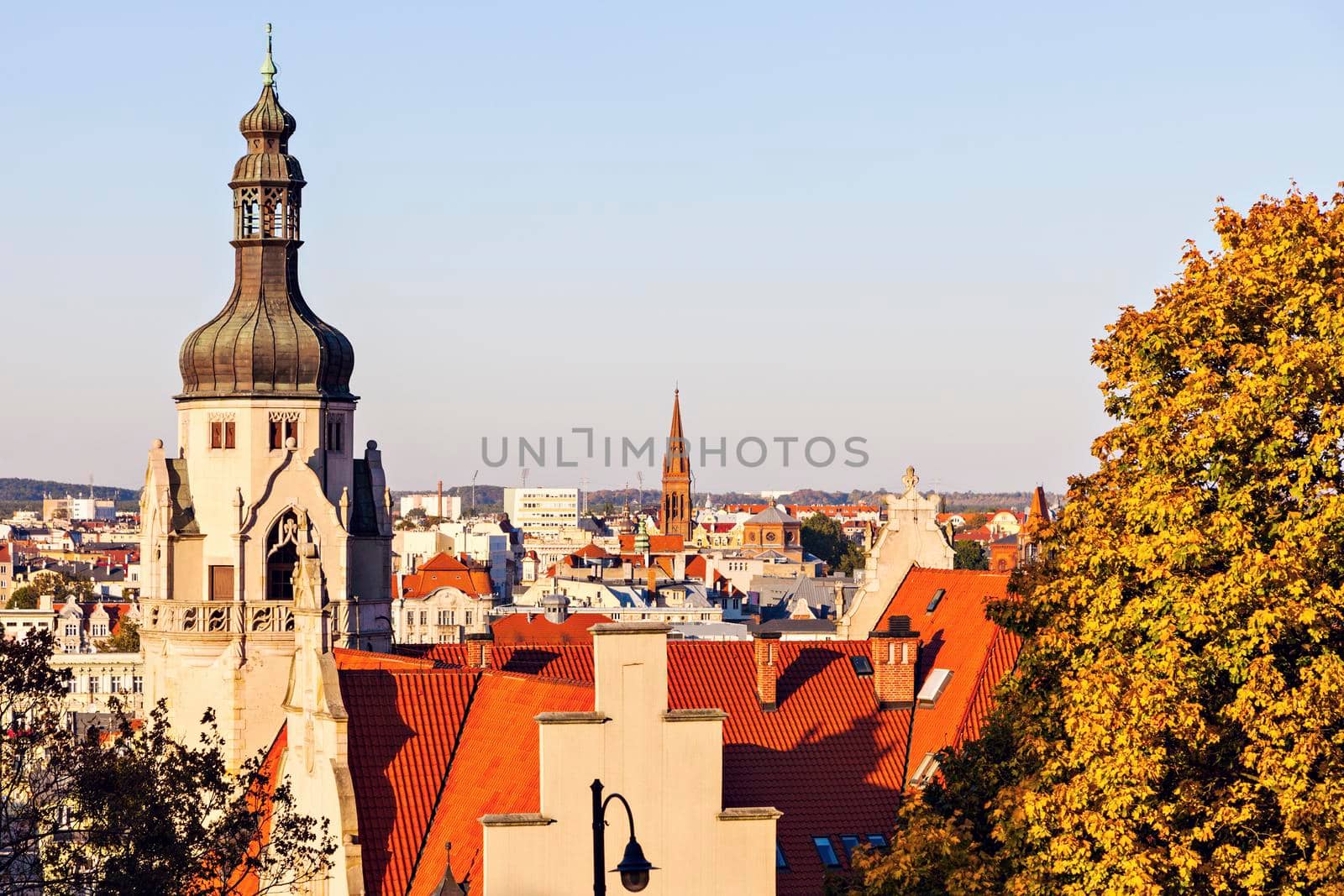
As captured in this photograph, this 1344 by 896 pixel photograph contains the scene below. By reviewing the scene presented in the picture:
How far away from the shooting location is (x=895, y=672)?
4272cm

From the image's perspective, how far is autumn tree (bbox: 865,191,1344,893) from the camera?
2500 cm

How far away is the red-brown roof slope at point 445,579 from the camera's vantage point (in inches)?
6779

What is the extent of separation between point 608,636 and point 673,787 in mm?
2216

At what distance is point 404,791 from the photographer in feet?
116

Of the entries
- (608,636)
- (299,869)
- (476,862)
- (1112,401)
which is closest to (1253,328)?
(1112,401)

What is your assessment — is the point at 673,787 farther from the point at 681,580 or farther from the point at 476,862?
the point at 681,580

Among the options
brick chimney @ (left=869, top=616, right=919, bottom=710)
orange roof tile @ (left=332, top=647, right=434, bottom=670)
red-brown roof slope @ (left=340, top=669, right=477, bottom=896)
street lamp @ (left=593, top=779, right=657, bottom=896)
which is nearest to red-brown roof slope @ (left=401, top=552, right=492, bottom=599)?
orange roof tile @ (left=332, top=647, right=434, bottom=670)

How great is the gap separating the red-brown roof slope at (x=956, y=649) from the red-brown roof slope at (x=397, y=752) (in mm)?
9131

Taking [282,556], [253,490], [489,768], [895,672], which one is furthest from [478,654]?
[489,768]

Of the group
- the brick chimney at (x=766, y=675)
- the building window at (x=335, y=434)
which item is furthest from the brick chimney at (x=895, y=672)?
the building window at (x=335, y=434)

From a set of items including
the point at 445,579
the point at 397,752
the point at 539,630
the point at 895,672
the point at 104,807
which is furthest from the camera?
the point at 445,579

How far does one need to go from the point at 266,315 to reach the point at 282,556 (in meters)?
5.06

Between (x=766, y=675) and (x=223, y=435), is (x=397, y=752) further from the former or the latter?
(x=223, y=435)

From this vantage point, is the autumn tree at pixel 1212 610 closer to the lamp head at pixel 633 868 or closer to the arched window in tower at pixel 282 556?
the lamp head at pixel 633 868
